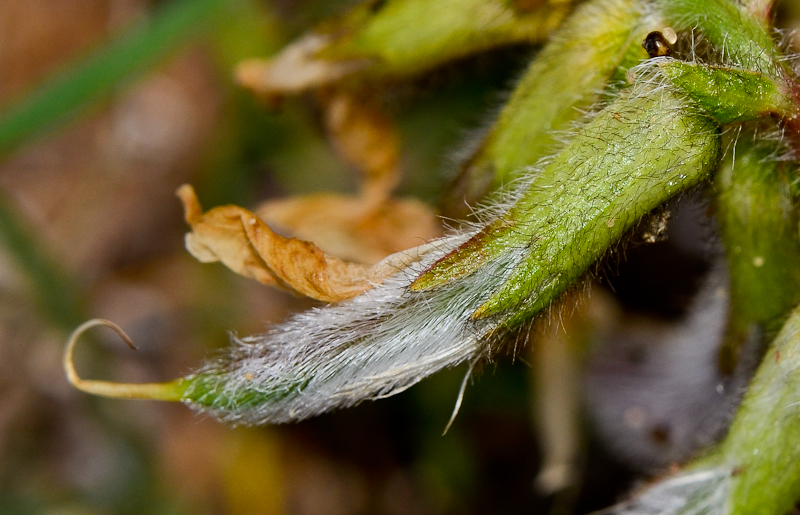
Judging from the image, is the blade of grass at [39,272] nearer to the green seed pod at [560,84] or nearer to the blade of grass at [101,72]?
the blade of grass at [101,72]

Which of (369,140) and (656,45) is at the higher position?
(656,45)

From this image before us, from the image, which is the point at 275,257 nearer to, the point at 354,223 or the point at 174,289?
the point at 354,223

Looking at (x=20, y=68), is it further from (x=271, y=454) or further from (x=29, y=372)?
(x=271, y=454)

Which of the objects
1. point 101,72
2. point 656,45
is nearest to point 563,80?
point 656,45

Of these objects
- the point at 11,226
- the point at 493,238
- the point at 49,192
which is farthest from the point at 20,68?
the point at 493,238

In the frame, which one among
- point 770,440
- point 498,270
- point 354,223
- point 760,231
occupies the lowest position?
point 770,440

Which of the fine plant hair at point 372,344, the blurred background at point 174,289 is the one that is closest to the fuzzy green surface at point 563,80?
the fine plant hair at point 372,344

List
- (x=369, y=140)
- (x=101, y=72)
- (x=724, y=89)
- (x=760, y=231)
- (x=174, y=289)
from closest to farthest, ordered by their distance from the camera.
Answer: (x=724, y=89)
(x=760, y=231)
(x=369, y=140)
(x=101, y=72)
(x=174, y=289)
